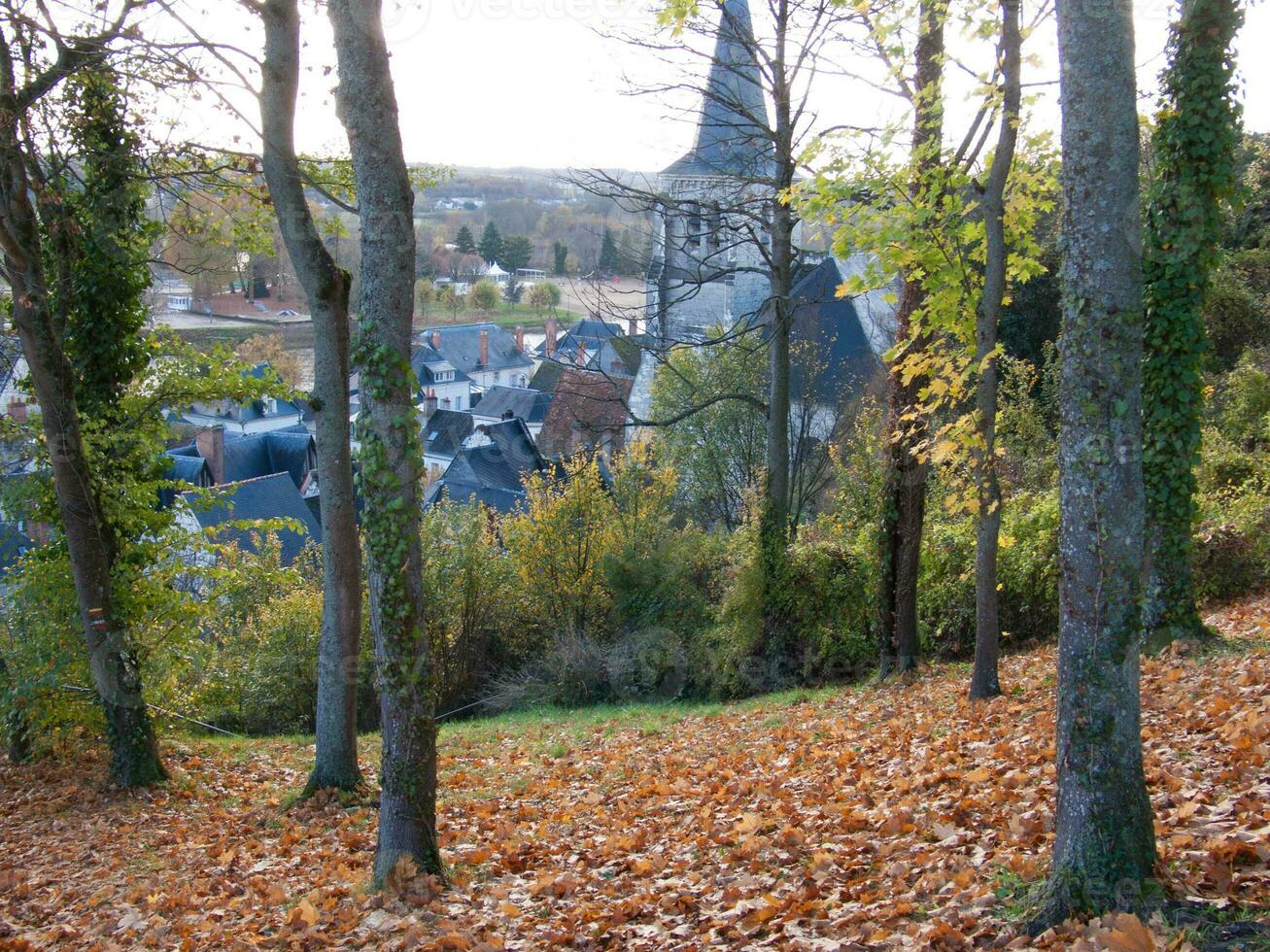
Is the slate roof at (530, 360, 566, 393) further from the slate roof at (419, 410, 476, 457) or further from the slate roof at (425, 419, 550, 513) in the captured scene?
the slate roof at (419, 410, 476, 457)

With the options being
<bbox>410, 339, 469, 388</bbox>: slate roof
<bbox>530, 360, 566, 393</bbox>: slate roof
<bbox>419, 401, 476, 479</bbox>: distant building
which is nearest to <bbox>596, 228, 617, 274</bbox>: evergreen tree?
<bbox>530, 360, 566, 393</bbox>: slate roof

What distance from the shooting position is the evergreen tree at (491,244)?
40875mm

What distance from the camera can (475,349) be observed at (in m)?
67.2

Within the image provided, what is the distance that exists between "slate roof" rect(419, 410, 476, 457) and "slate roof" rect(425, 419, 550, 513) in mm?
4986

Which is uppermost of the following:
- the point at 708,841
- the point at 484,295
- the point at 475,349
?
the point at 484,295

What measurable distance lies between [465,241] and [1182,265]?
3813 cm

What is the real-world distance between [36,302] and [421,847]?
687 centimetres

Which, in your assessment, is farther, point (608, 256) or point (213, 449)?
point (213, 449)

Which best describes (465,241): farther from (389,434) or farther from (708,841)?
(708,841)

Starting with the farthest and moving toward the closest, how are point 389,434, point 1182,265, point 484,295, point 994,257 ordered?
point 484,295 → point 1182,265 → point 994,257 → point 389,434

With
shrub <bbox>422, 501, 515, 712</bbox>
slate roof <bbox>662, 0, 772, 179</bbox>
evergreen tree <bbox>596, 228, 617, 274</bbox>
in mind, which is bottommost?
shrub <bbox>422, 501, 515, 712</bbox>

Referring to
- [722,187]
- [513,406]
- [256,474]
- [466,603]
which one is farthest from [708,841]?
[513,406]

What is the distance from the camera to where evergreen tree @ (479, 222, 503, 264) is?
40875 mm

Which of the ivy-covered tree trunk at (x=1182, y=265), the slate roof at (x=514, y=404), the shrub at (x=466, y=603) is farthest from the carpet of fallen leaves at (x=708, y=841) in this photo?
the slate roof at (x=514, y=404)
